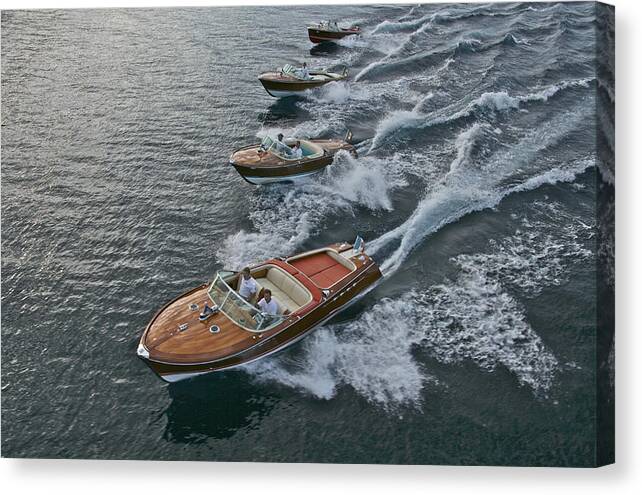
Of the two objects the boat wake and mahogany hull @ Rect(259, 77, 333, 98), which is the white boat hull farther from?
mahogany hull @ Rect(259, 77, 333, 98)

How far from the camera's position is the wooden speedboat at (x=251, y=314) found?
12.7 metres

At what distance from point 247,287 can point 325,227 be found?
Answer: 4081mm

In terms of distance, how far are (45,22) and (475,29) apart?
468 inches

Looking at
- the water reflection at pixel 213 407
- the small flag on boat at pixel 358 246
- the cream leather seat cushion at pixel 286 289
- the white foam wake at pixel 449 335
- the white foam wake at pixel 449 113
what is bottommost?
the water reflection at pixel 213 407

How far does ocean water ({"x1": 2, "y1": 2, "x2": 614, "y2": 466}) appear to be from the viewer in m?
12.4

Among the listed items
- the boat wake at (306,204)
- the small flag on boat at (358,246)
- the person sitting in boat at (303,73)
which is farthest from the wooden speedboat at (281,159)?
the small flag on boat at (358,246)

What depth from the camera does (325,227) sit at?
682 inches

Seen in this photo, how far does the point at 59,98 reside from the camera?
58.7 ft

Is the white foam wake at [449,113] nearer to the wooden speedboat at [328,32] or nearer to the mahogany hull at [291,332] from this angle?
the wooden speedboat at [328,32]

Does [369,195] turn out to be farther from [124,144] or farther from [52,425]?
[52,425]

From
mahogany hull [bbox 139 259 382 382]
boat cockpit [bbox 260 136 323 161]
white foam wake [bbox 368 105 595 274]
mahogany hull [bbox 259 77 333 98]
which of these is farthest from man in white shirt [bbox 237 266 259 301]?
mahogany hull [bbox 259 77 333 98]

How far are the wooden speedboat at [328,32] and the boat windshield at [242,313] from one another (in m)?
7.69

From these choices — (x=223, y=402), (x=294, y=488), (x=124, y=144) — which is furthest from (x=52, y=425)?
(x=124, y=144)

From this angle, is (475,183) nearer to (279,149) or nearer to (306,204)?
(306,204)
